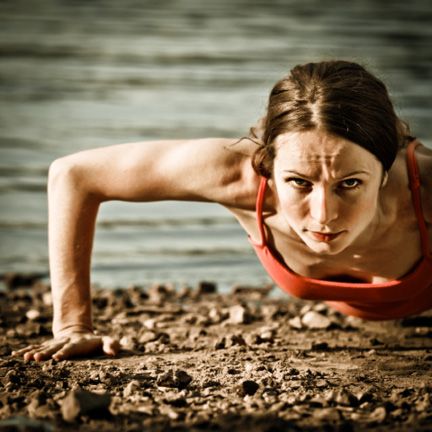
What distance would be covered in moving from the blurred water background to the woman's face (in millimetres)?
809

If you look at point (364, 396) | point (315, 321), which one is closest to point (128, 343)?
point (315, 321)

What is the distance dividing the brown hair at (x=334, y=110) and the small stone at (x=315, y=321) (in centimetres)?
149

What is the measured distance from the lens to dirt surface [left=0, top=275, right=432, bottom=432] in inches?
133

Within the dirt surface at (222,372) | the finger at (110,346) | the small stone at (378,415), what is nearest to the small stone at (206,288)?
the dirt surface at (222,372)

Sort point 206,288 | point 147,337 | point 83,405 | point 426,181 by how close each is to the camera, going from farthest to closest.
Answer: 1. point 206,288
2. point 147,337
3. point 426,181
4. point 83,405

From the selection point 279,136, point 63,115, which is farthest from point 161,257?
point 63,115

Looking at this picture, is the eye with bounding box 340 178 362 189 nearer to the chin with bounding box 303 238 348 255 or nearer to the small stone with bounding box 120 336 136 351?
the chin with bounding box 303 238 348 255

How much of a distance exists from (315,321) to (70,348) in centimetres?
164

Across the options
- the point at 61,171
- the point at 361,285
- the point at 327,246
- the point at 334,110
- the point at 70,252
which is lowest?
the point at 361,285

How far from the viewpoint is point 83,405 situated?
3.32 meters

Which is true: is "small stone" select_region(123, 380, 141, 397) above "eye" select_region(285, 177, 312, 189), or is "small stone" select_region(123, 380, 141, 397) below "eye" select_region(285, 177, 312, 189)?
below

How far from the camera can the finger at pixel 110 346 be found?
4.51m

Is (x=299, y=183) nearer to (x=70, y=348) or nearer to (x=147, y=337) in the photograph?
(x=70, y=348)

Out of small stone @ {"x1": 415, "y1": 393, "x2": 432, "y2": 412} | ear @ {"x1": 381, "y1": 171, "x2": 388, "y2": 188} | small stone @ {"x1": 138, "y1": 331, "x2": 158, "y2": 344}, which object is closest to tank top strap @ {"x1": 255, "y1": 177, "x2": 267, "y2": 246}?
ear @ {"x1": 381, "y1": 171, "x2": 388, "y2": 188}
